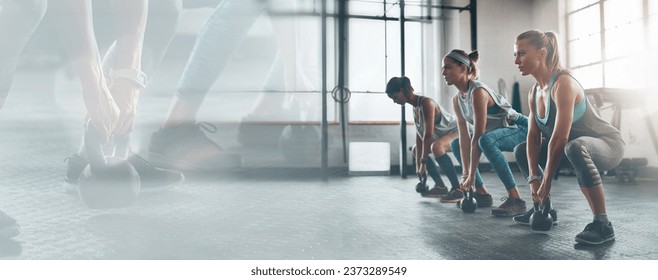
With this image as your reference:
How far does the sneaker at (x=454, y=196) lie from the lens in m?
2.35

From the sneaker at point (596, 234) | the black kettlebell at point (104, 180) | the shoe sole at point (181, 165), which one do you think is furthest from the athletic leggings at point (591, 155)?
the black kettlebell at point (104, 180)

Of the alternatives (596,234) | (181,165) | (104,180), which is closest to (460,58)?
(596,234)

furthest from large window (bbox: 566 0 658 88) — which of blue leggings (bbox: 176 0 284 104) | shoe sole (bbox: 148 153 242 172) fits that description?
shoe sole (bbox: 148 153 242 172)

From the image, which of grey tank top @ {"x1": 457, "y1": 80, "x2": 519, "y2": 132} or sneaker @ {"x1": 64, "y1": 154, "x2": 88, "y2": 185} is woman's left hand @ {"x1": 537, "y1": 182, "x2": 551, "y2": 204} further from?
sneaker @ {"x1": 64, "y1": 154, "x2": 88, "y2": 185}

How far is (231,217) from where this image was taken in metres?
1.85

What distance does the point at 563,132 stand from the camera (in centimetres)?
154

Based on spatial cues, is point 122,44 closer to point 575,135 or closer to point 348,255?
point 348,255

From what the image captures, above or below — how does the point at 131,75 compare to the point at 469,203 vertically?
above

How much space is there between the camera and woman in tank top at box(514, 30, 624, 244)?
5.00 ft

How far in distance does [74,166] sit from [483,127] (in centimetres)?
176

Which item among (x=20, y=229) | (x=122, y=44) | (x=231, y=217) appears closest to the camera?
(x=20, y=229)

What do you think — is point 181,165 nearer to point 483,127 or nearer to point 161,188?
point 161,188

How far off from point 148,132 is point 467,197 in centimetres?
146
